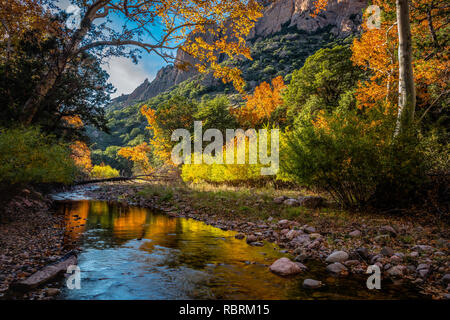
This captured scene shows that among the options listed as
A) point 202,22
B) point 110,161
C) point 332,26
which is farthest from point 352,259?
point 332,26

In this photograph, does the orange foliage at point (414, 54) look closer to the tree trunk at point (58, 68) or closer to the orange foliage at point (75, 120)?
the tree trunk at point (58, 68)

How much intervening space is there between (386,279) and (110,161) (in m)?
71.5

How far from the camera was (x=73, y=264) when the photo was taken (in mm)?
4504

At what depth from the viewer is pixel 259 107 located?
3631cm

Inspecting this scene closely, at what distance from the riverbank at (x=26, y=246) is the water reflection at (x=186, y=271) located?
359mm

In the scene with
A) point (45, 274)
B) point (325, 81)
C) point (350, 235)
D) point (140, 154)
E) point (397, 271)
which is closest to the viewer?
point (45, 274)

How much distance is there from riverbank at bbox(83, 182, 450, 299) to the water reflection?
1.68 feet

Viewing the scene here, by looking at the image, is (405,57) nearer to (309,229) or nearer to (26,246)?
(309,229)

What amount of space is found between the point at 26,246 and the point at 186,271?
3.50 metres

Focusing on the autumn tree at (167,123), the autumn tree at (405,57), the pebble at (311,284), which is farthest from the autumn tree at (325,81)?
the pebble at (311,284)

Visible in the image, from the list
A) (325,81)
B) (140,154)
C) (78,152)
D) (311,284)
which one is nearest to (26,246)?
(311,284)

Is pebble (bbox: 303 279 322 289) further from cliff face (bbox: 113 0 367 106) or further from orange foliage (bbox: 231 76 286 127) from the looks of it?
cliff face (bbox: 113 0 367 106)

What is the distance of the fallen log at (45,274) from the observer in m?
3.35

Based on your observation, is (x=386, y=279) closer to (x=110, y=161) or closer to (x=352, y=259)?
(x=352, y=259)
